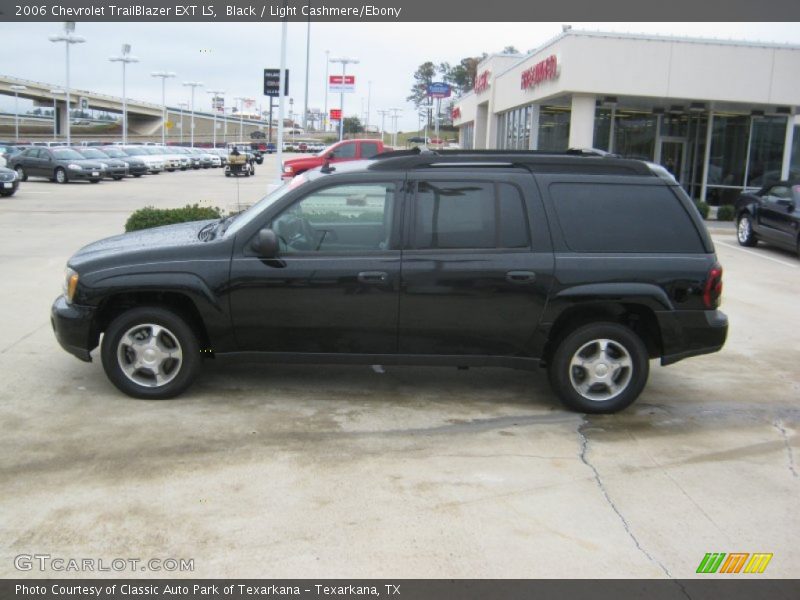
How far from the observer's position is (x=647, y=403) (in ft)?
21.6

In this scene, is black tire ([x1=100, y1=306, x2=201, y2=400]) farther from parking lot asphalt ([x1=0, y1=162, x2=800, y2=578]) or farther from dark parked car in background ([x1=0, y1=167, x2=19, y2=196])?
dark parked car in background ([x1=0, y1=167, x2=19, y2=196])

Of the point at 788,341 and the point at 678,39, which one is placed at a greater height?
the point at 678,39

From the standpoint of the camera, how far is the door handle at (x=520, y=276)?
5906 mm

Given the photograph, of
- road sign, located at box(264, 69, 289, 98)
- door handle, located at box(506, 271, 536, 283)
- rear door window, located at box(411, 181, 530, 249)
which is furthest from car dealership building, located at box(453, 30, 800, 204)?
door handle, located at box(506, 271, 536, 283)

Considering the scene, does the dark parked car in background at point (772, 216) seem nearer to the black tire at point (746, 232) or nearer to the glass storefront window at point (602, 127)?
the black tire at point (746, 232)

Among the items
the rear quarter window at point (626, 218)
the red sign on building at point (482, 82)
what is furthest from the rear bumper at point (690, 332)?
the red sign on building at point (482, 82)

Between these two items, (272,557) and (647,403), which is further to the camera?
(647,403)

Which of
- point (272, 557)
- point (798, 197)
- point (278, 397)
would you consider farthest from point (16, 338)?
point (798, 197)

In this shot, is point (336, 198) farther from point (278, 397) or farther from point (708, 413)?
point (708, 413)

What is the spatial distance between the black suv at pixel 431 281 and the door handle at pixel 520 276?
0.01 meters

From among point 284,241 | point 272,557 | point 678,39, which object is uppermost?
point 678,39

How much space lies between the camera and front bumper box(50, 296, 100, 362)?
19.7 feet

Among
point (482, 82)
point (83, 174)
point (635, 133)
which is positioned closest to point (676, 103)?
point (635, 133)
